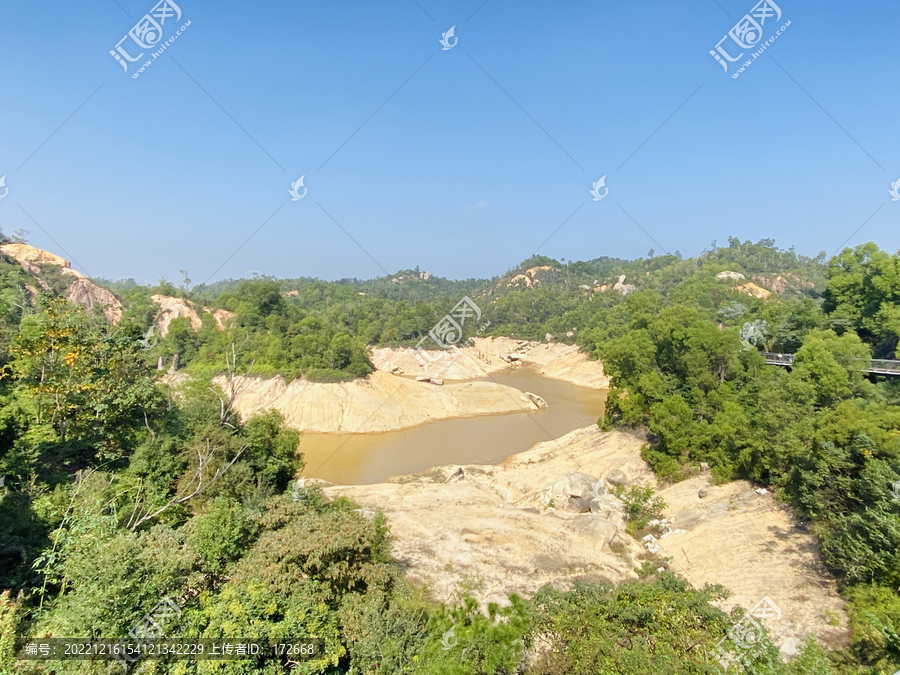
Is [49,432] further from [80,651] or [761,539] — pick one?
[761,539]

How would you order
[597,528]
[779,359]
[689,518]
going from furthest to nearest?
[779,359]
[689,518]
[597,528]

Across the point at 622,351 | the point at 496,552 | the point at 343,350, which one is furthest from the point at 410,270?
the point at 496,552
